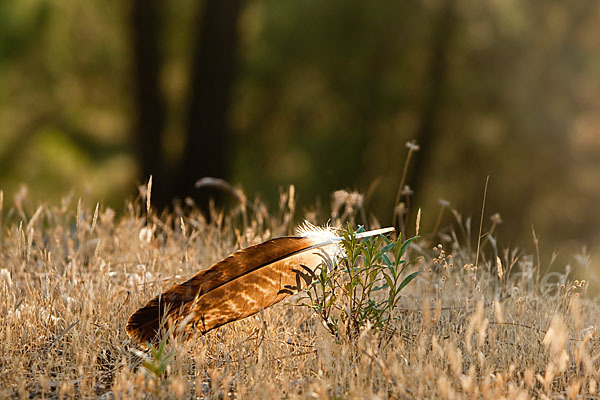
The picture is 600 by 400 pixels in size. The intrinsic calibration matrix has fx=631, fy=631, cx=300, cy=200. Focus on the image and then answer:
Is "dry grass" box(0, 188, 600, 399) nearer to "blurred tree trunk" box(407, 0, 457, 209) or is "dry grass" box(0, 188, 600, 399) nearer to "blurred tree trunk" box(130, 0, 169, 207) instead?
"blurred tree trunk" box(130, 0, 169, 207)

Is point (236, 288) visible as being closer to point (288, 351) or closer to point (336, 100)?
point (288, 351)

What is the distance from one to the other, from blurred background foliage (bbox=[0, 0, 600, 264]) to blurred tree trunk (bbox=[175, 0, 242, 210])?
0.59m

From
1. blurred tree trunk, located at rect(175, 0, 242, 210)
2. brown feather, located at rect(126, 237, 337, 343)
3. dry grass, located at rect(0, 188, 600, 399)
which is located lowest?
dry grass, located at rect(0, 188, 600, 399)

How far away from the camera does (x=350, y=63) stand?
38.7 ft

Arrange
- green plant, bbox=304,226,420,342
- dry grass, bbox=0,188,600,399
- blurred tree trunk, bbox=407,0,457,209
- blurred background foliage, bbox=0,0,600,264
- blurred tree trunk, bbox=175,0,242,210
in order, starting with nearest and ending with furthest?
1. dry grass, bbox=0,188,600,399
2. green plant, bbox=304,226,420,342
3. blurred tree trunk, bbox=175,0,242,210
4. blurred background foliage, bbox=0,0,600,264
5. blurred tree trunk, bbox=407,0,457,209

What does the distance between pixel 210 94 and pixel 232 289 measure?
7532 millimetres

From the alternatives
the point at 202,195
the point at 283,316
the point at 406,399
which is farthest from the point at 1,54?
the point at 406,399

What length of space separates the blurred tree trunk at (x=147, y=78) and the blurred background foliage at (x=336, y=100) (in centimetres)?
3

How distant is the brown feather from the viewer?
2.62 meters

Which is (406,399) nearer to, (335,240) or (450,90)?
(335,240)

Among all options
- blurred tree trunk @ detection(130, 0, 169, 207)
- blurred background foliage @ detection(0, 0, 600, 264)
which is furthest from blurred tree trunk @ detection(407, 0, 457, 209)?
blurred tree trunk @ detection(130, 0, 169, 207)

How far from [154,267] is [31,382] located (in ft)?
4.00

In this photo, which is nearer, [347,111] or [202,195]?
[202,195]

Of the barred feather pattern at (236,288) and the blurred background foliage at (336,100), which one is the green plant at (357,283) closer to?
the barred feather pattern at (236,288)
